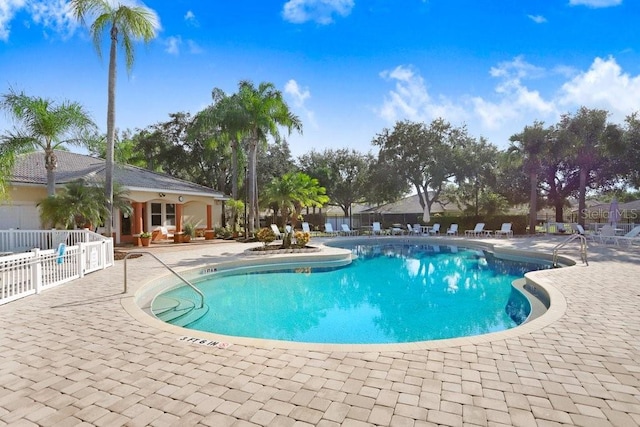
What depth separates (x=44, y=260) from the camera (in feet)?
25.2

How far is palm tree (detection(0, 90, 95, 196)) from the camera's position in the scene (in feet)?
40.4

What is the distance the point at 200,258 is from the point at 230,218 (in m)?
13.4

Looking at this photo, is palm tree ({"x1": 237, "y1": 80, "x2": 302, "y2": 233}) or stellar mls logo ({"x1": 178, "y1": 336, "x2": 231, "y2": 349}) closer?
stellar mls logo ({"x1": 178, "y1": 336, "x2": 231, "y2": 349})

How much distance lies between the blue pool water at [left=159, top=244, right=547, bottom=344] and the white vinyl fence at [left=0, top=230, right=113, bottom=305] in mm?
2485

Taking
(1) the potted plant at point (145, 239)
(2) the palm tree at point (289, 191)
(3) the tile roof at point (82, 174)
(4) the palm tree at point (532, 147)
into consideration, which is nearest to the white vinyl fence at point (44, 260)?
(3) the tile roof at point (82, 174)

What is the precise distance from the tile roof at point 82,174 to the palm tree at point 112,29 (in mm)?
3803

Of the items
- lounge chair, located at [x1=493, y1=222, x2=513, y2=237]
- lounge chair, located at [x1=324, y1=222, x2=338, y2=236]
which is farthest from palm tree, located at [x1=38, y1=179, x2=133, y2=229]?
lounge chair, located at [x1=493, y1=222, x2=513, y2=237]

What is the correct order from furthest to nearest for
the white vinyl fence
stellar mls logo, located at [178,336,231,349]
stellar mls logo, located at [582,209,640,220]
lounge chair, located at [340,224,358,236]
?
stellar mls logo, located at [582,209,640,220]
lounge chair, located at [340,224,358,236]
the white vinyl fence
stellar mls logo, located at [178,336,231,349]

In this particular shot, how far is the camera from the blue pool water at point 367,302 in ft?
21.8

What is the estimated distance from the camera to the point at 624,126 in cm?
2356

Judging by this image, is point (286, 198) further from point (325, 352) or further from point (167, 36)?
point (325, 352)

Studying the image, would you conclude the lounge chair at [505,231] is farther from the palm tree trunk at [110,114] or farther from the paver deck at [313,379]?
the palm tree trunk at [110,114]

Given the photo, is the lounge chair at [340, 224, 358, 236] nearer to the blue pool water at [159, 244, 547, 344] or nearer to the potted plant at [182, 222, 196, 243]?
the potted plant at [182, 222, 196, 243]

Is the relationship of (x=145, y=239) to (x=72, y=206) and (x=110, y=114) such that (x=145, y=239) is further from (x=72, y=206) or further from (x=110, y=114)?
(x=110, y=114)
